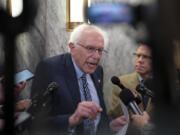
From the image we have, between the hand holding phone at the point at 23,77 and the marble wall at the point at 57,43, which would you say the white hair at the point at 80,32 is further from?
the hand holding phone at the point at 23,77

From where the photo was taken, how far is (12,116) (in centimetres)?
70

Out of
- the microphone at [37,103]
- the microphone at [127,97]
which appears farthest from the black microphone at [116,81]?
the microphone at [37,103]

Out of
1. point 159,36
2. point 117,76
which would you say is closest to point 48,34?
point 117,76

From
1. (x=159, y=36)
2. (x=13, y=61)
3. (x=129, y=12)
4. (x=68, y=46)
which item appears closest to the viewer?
(x=159, y=36)

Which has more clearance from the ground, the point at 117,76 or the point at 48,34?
the point at 48,34

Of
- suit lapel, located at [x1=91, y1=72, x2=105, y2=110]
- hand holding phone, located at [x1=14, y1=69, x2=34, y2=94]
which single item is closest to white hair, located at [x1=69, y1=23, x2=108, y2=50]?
suit lapel, located at [x1=91, y1=72, x2=105, y2=110]

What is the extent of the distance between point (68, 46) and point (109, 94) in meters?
0.28

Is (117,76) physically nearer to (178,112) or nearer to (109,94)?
(109,94)

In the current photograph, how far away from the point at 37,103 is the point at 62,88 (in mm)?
166

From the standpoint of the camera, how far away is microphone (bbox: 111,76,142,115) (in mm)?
1092

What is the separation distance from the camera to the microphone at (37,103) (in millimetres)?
906

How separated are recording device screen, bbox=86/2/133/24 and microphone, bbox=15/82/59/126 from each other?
32 cm

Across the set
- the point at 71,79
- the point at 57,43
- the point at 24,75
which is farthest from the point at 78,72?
the point at 24,75

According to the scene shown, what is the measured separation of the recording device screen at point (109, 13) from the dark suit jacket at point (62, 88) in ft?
0.74
